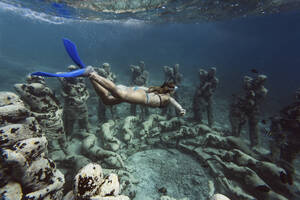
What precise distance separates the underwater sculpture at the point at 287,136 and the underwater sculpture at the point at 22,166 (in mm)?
8018

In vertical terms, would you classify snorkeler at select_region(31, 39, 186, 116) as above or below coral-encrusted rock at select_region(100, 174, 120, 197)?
above

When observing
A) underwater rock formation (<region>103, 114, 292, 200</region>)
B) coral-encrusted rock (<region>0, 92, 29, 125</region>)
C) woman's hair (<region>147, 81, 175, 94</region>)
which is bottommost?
underwater rock formation (<region>103, 114, 292, 200</region>)

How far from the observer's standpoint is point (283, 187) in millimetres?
4797

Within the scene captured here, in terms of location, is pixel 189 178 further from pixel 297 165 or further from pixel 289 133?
pixel 297 165

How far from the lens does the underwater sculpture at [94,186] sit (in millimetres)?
2176

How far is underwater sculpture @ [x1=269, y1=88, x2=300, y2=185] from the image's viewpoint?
6.27 metres

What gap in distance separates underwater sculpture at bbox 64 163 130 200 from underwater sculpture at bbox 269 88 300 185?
711 centimetres

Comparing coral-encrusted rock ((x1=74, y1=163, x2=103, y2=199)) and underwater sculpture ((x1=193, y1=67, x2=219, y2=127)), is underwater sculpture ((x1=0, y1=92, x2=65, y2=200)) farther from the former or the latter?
underwater sculpture ((x1=193, y1=67, x2=219, y2=127))

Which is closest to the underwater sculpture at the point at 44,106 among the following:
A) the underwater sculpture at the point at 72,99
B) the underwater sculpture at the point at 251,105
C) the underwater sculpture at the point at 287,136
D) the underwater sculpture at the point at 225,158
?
the underwater sculpture at the point at 72,99

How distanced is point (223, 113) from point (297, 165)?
6752mm

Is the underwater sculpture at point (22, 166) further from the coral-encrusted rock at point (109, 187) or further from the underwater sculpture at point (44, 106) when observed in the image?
the underwater sculpture at point (44, 106)

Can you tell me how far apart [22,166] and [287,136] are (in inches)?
356

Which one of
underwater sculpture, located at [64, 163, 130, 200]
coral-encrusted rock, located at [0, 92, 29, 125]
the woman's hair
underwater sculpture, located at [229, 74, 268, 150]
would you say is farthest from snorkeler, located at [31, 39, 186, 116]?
underwater sculpture, located at [229, 74, 268, 150]

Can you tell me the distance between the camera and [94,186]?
2.27 metres
